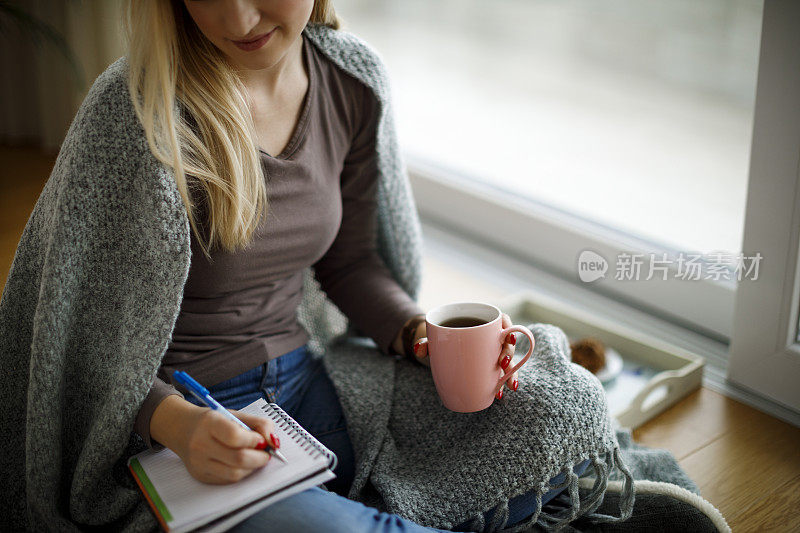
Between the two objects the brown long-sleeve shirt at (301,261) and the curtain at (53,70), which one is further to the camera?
the curtain at (53,70)

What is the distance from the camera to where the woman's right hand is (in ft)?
2.33

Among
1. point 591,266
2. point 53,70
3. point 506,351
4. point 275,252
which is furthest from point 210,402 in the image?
point 591,266

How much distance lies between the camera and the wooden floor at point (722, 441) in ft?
3.11

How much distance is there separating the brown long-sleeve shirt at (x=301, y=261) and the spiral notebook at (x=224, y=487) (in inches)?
1.9

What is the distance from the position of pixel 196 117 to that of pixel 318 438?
1.44 ft

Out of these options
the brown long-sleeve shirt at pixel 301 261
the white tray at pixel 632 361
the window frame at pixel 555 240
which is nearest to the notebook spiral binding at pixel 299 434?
the brown long-sleeve shirt at pixel 301 261

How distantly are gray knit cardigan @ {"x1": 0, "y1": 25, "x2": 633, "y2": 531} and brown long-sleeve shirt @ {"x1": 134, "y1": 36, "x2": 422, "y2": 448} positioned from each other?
7 cm

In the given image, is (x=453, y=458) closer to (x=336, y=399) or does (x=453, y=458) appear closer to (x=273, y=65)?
(x=336, y=399)

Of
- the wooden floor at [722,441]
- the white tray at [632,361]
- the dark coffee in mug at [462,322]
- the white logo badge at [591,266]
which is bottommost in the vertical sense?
the wooden floor at [722,441]

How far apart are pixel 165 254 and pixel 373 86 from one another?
0.38m

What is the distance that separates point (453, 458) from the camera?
34.7 inches

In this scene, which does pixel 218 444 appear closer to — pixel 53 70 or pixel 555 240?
pixel 53 70

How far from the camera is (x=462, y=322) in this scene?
87cm

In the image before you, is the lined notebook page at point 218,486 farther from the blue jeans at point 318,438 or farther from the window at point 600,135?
the window at point 600,135
